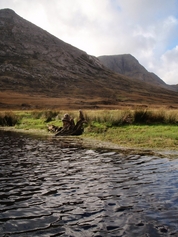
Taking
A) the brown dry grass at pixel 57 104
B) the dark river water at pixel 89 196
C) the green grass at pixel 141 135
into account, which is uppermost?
the brown dry grass at pixel 57 104

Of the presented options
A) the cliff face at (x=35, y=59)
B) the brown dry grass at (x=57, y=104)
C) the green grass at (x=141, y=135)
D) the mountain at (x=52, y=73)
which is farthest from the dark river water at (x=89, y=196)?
the cliff face at (x=35, y=59)

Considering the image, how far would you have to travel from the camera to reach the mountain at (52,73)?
264 feet

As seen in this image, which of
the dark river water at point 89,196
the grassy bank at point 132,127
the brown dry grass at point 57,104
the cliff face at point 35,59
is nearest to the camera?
the dark river water at point 89,196

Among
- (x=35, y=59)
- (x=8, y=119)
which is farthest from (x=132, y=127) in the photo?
(x=35, y=59)

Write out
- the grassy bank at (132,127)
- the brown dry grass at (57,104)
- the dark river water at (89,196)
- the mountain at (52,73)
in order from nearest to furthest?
the dark river water at (89,196) < the grassy bank at (132,127) < the brown dry grass at (57,104) < the mountain at (52,73)

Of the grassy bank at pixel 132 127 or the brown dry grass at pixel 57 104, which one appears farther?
the brown dry grass at pixel 57 104

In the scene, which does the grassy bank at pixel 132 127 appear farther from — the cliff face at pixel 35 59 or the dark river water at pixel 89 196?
the cliff face at pixel 35 59

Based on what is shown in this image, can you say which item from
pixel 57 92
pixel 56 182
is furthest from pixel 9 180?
pixel 57 92

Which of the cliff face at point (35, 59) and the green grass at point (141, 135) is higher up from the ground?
the cliff face at point (35, 59)

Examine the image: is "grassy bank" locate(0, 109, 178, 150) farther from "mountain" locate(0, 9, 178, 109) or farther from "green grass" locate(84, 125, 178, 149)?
"mountain" locate(0, 9, 178, 109)

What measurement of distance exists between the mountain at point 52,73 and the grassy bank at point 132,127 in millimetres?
47542

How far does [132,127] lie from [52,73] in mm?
81748

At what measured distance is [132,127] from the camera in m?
20.2

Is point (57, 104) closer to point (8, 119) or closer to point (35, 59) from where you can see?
point (8, 119)
